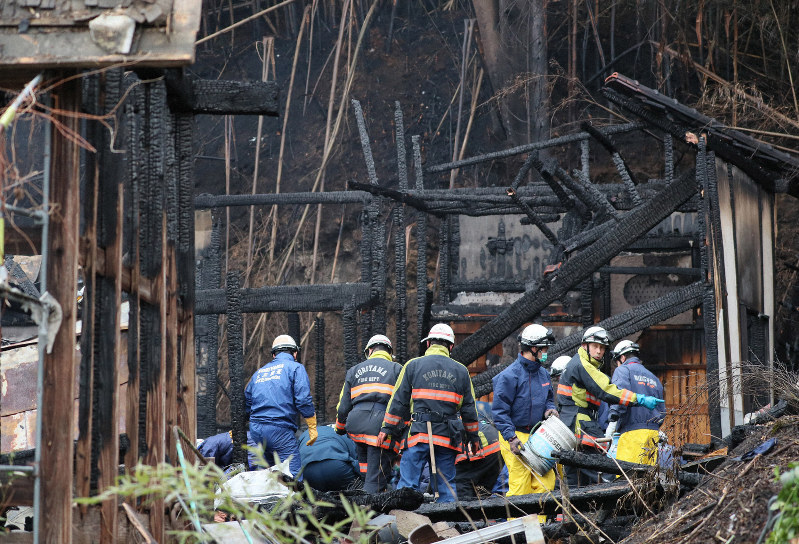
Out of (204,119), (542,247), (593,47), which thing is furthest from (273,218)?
(593,47)

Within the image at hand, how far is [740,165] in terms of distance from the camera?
10.9 metres

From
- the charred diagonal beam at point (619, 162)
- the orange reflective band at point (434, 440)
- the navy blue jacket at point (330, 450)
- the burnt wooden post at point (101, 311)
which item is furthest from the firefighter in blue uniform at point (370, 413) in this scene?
the burnt wooden post at point (101, 311)

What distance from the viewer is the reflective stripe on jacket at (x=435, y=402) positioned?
881 centimetres

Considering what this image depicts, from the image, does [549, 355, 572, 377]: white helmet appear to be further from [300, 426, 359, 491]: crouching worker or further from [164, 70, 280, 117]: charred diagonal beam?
[164, 70, 280, 117]: charred diagonal beam

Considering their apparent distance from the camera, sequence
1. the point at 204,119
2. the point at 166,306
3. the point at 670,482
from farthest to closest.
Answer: the point at 204,119 < the point at 670,482 < the point at 166,306

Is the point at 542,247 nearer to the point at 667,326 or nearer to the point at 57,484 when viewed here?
the point at 667,326

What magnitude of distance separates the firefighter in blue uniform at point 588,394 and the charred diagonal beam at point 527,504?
1.74 metres

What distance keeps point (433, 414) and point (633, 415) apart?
7.10 feet

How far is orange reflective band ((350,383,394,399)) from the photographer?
9555 millimetres

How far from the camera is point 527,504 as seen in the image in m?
7.62

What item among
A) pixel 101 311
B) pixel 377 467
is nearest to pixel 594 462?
pixel 377 467

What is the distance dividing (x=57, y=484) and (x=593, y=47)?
638 inches

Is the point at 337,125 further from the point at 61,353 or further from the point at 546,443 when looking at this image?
the point at 61,353

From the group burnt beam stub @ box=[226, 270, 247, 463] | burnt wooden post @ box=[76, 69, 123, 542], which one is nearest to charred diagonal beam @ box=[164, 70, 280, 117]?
burnt wooden post @ box=[76, 69, 123, 542]
